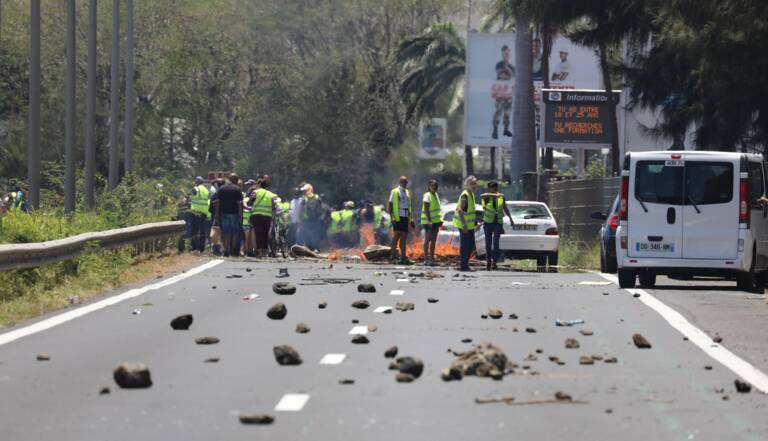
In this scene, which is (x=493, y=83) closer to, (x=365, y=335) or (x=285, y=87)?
(x=285, y=87)

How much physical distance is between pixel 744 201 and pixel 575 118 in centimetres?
2396

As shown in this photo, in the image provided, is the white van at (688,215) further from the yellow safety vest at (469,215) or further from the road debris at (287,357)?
the road debris at (287,357)

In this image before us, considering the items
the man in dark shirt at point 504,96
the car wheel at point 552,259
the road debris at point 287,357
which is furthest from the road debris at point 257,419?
the man in dark shirt at point 504,96

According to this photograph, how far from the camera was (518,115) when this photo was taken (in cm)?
4291

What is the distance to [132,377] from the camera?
34.6 feet

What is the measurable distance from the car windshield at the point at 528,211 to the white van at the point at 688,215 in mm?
8486

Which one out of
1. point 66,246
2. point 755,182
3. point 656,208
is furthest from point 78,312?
point 755,182

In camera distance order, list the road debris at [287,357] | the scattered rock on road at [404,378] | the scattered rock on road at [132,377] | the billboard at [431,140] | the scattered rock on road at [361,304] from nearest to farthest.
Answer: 1. the scattered rock on road at [132,377]
2. the scattered rock on road at [404,378]
3. the road debris at [287,357]
4. the scattered rock on road at [361,304]
5. the billboard at [431,140]

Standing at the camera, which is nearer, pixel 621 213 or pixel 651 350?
pixel 651 350

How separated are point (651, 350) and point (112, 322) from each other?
538cm

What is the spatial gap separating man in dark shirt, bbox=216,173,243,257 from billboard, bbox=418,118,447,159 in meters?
38.9

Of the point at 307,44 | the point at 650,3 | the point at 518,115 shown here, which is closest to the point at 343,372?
the point at 650,3

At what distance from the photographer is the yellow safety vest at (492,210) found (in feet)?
93.9

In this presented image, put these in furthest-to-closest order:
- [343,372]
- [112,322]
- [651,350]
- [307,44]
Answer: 1. [307,44]
2. [112,322]
3. [651,350]
4. [343,372]
